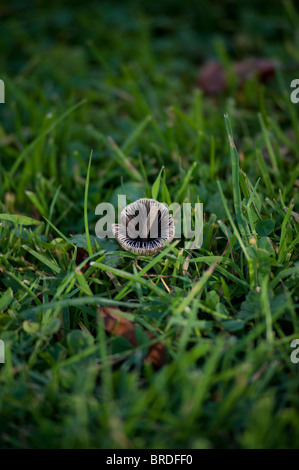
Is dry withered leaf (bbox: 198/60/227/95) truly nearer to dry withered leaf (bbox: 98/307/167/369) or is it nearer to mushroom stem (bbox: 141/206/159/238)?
mushroom stem (bbox: 141/206/159/238)

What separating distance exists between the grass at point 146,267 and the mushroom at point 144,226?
0.08 metres

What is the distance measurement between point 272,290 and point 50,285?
1018 mm

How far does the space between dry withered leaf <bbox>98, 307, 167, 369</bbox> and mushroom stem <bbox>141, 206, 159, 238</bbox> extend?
16.0 inches

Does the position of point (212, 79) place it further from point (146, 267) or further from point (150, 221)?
point (146, 267)

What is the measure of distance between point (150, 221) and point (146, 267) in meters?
0.26

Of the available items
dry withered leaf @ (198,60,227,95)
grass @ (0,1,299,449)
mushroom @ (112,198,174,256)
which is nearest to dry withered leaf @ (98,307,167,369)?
grass @ (0,1,299,449)

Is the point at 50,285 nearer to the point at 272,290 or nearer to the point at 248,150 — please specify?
the point at 272,290

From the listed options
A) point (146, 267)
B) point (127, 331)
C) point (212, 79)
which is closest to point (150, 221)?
point (146, 267)

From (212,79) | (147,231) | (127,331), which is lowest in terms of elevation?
(127,331)

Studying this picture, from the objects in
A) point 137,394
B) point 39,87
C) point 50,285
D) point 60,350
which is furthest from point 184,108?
point 137,394

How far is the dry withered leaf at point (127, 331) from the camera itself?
1761mm

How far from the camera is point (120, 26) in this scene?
13.9 feet

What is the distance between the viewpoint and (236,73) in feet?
12.1

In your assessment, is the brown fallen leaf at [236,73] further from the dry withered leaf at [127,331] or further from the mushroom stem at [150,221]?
the dry withered leaf at [127,331]
